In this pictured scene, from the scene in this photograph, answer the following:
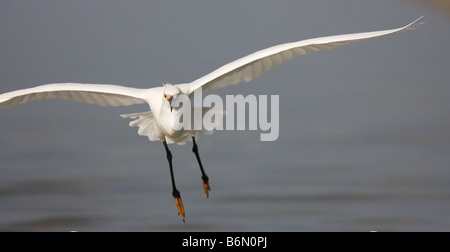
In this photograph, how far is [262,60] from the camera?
33.0 ft

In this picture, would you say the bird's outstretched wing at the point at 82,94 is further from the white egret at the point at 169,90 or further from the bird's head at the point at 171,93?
the bird's head at the point at 171,93

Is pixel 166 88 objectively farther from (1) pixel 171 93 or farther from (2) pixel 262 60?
(2) pixel 262 60

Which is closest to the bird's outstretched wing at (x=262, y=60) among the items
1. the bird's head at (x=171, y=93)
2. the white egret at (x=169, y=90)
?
the white egret at (x=169, y=90)

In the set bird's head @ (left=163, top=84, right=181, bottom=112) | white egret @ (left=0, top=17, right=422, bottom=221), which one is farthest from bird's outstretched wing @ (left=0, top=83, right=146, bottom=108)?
bird's head @ (left=163, top=84, right=181, bottom=112)

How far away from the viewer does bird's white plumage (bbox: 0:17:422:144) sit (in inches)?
381

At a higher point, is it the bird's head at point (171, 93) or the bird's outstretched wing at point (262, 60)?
the bird's outstretched wing at point (262, 60)

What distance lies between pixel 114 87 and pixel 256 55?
158 centimetres

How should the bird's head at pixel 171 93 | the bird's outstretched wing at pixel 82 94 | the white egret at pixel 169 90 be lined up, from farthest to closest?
the bird's outstretched wing at pixel 82 94, the white egret at pixel 169 90, the bird's head at pixel 171 93

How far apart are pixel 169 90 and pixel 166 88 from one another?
7 cm

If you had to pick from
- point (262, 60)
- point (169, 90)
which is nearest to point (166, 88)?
point (169, 90)

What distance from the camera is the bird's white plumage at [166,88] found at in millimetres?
9672

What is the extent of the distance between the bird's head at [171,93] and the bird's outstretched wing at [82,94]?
1.94 feet

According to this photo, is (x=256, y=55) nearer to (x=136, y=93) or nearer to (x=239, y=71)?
(x=239, y=71)

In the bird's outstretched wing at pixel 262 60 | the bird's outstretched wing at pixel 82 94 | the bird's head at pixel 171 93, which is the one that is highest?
the bird's outstretched wing at pixel 262 60
